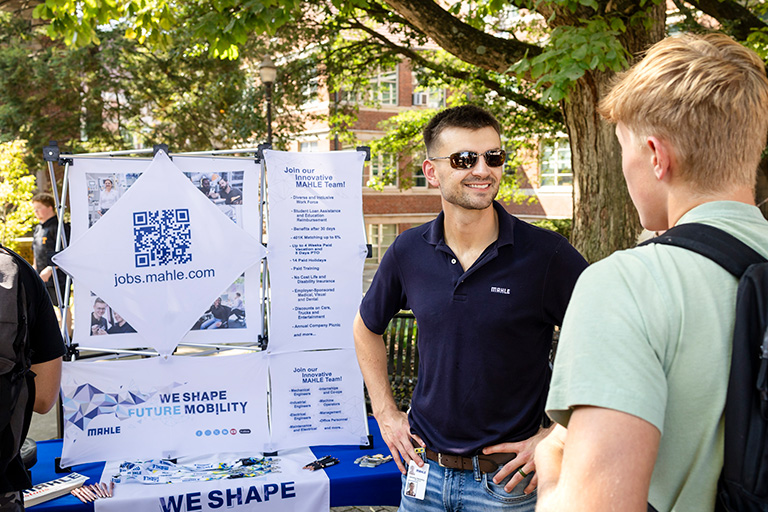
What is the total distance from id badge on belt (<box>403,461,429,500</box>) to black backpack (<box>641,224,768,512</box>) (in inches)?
58.1

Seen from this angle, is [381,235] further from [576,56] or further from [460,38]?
[576,56]

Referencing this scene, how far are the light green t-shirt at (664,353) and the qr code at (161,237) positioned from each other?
3140 mm

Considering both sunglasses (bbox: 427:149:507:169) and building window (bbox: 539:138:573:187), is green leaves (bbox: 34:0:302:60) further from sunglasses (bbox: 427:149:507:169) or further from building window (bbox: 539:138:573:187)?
building window (bbox: 539:138:573:187)

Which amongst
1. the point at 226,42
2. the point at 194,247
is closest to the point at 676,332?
the point at 194,247

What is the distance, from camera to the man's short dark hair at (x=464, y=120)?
2.51 metres

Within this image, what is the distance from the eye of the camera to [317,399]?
3.94 meters

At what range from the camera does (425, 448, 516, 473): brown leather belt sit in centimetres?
219

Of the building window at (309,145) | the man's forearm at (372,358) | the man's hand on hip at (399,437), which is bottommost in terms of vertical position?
the man's hand on hip at (399,437)

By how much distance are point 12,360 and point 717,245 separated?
2.33 metres

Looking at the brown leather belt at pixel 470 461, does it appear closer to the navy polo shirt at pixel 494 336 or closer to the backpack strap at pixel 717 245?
the navy polo shirt at pixel 494 336

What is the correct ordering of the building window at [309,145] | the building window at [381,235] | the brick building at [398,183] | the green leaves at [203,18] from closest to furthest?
the green leaves at [203,18]
the brick building at [398,183]
the building window at [309,145]
the building window at [381,235]

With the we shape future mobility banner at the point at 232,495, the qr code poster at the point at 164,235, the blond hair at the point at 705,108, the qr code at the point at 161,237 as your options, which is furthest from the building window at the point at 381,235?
the blond hair at the point at 705,108

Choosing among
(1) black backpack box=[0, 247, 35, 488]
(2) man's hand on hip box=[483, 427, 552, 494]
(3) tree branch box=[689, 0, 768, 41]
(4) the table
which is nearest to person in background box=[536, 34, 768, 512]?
(2) man's hand on hip box=[483, 427, 552, 494]

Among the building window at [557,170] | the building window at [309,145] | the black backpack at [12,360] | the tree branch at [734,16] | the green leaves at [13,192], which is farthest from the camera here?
the building window at [309,145]
